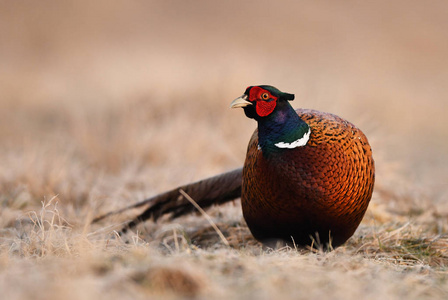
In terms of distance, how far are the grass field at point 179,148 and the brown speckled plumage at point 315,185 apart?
18 cm

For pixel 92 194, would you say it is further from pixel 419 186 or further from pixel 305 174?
pixel 419 186

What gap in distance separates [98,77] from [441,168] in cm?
578

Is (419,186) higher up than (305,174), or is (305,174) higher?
(305,174)

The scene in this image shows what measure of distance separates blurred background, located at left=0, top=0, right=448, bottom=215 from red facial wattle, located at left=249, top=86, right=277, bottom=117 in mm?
2109

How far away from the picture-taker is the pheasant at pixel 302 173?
120 inches

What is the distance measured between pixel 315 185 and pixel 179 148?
3364 mm

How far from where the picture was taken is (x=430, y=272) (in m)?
2.97

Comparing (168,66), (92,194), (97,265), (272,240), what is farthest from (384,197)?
(168,66)

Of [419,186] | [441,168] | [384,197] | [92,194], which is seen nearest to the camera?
[92,194]

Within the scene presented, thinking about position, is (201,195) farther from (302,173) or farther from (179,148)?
(179,148)

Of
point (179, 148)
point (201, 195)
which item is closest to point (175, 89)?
point (179, 148)

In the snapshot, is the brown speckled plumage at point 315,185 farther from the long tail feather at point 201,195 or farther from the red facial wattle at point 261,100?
the long tail feather at point 201,195

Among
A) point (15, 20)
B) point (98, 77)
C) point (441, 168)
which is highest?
point (15, 20)

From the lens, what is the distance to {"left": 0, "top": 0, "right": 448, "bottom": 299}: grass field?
223cm
